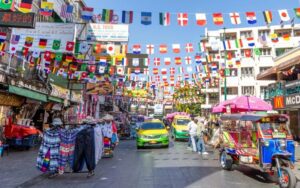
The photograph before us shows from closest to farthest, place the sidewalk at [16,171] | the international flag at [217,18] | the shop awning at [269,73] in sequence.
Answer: the sidewalk at [16,171] → the international flag at [217,18] → the shop awning at [269,73]

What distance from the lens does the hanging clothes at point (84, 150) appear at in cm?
968

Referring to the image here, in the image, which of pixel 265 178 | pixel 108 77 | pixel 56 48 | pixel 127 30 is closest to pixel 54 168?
pixel 265 178

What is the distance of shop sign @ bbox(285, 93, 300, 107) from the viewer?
Answer: 20.6m

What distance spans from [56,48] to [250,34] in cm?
5532

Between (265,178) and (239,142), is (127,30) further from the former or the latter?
(265,178)

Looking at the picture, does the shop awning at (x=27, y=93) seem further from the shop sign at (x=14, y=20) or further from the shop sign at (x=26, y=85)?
the shop sign at (x=14, y=20)

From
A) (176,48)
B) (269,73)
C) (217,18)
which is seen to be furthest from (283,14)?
(269,73)

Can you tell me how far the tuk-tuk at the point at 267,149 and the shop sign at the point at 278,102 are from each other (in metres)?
13.1

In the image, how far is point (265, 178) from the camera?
9.84m

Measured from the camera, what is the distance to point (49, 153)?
9.66m

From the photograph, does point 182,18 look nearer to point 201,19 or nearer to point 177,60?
point 201,19

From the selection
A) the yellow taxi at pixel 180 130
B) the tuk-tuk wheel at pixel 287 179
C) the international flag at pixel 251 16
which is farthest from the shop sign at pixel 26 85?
the tuk-tuk wheel at pixel 287 179

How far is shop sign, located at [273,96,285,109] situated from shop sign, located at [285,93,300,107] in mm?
738

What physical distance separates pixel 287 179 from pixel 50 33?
15656 millimetres
